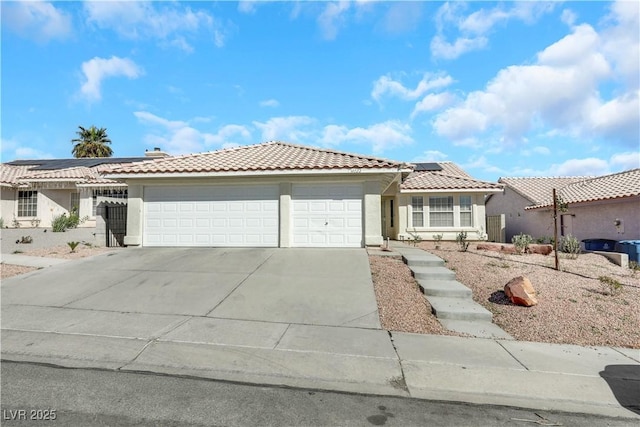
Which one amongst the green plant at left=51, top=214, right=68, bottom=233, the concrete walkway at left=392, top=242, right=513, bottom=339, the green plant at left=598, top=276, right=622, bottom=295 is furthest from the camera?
the green plant at left=51, top=214, right=68, bottom=233

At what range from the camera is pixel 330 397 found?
→ 3.85 m

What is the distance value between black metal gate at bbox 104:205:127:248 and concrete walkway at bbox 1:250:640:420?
23.5 ft

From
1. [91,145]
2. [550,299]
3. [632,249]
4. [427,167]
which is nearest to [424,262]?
[550,299]

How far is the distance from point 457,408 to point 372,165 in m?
8.91

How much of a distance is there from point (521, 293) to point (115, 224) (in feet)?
45.9

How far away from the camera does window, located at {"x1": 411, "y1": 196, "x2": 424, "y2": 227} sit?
743 inches

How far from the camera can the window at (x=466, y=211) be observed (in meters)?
18.8

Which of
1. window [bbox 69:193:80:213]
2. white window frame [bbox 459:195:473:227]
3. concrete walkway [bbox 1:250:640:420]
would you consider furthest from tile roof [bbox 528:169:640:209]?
window [bbox 69:193:80:213]

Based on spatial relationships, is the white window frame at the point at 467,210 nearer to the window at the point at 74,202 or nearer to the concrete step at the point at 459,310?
the concrete step at the point at 459,310

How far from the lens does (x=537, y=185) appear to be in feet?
Answer: 80.1

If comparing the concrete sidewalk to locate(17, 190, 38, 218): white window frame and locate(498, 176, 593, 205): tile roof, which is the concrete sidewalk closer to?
locate(17, 190, 38, 218): white window frame

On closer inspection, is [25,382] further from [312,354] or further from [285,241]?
[285,241]

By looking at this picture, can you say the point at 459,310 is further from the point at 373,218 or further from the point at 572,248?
the point at 572,248

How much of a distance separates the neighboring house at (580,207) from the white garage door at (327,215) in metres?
9.89
